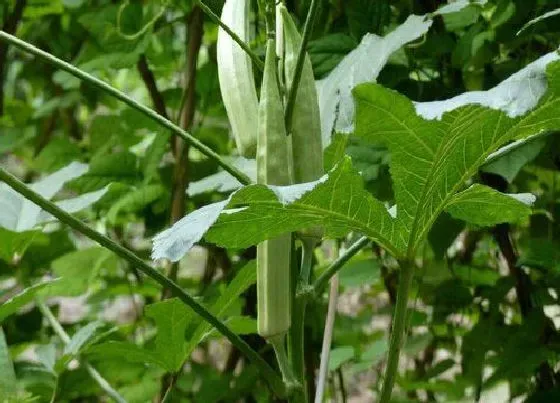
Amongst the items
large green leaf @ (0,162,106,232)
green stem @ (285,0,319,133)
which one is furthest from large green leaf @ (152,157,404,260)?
large green leaf @ (0,162,106,232)

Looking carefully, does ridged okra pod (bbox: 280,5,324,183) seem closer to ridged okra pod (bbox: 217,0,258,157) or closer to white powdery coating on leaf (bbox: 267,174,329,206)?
ridged okra pod (bbox: 217,0,258,157)

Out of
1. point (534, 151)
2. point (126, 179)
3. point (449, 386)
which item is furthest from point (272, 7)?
point (449, 386)

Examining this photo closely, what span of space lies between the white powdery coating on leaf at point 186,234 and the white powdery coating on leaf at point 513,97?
15 cm

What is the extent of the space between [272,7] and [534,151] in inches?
15.4

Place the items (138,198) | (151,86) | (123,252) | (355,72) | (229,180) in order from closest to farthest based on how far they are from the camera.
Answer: (123,252) < (355,72) < (229,180) < (138,198) < (151,86)

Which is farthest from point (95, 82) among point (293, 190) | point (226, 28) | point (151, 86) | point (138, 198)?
point (151, 86)

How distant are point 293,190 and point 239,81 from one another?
22 centimetres

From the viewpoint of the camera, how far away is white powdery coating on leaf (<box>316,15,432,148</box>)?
79cm

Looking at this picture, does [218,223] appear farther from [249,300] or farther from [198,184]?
[249,300]

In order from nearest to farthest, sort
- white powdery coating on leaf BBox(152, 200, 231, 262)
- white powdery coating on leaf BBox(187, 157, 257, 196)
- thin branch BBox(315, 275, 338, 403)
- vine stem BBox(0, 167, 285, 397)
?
white powdery coating on leaf BBox(152, 200, 231, 262) → vine stem BBox(0, 167, 285, 397) → thin branch BBox(315, 275, 338, 403) → white powdery coating on leaf BBox(187, 157, 257, 196)

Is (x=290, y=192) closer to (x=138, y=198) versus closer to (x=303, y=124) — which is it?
(x=303, y=124)

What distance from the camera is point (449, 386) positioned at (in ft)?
4.96

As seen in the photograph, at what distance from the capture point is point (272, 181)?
2.14 feet

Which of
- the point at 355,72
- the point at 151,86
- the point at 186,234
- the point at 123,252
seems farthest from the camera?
the point at 151,86
